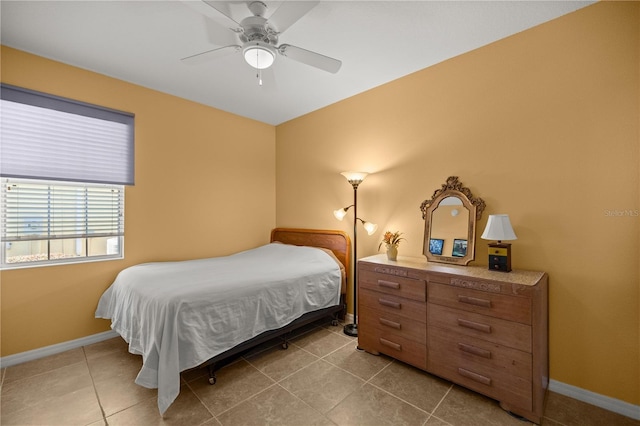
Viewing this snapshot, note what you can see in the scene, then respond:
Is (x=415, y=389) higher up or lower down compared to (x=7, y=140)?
lower down

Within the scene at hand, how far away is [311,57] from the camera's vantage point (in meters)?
1.98

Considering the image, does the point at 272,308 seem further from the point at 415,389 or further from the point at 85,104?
the point at 85,104

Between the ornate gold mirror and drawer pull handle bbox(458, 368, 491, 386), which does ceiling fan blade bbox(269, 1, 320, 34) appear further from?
drawer pull handle bbox(458, 368, 491, 386)

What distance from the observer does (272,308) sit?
7.79ft

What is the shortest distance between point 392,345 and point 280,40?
108 inches

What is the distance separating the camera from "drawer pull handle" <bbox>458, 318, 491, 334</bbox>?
5.96ft

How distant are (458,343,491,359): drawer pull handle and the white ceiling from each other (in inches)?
93.7

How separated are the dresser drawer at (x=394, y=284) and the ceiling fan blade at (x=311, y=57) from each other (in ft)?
5.78

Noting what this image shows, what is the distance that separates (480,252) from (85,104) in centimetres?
398

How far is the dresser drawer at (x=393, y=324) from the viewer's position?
2158 millimetres

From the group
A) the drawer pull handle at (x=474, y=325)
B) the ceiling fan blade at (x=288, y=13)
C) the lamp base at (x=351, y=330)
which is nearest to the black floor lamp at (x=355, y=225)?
the lamp base at (x=351, y=330)

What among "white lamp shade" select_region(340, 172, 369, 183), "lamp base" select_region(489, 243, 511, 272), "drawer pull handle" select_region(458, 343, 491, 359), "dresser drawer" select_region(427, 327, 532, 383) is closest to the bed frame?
"white lamp shade" select_region(340, 172, 369, 183)

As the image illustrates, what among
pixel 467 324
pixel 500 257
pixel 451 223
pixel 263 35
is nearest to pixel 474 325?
pixel 467 324

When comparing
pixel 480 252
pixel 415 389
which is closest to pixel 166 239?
pixel 415 389
